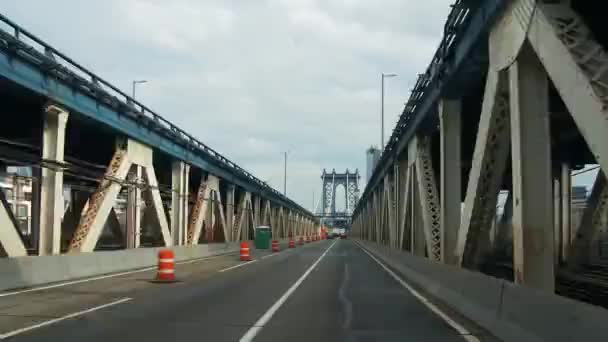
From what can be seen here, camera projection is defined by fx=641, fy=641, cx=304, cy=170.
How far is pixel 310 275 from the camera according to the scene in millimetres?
23234

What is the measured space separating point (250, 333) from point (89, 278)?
1231 centimetres

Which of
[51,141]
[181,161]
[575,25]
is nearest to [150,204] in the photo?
[181,161]

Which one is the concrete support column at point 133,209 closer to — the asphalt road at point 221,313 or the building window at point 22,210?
the asphalt road at point 221,313

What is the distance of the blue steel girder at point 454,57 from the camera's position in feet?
47.2

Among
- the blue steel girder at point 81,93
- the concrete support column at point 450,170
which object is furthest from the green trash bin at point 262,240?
the concrete support column at point 450,170

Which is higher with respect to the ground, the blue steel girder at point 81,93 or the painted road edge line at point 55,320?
the blue steel girder at point 81,93

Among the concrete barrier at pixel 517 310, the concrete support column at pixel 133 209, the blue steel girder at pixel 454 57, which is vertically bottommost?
the concrete barrier at pixel 517 310

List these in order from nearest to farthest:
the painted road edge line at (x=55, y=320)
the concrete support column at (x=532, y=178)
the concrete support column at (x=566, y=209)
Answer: the painted road edge line at (x=55, y=320)
the concrete support column at (x=532, y=178)
the concrete support column at (x=566, y=209)

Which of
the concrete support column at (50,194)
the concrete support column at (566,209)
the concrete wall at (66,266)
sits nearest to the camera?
the concrete wall at (66,266)

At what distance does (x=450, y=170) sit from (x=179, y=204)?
21413 mm

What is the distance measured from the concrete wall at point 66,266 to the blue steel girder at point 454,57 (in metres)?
12.7

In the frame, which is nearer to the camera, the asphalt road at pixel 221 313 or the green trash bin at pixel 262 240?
the asphalt road at pixel 221 313

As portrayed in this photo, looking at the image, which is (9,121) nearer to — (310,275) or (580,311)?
(310,275)

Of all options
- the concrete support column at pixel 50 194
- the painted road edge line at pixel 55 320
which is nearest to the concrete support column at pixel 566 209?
the concrete support column at pixel 50 194
